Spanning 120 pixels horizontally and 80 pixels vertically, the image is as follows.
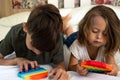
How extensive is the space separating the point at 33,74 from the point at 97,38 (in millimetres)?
310

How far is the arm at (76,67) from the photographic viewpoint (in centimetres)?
88

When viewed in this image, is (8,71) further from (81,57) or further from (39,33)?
(81,57)

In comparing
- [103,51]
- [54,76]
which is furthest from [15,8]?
[54,76]

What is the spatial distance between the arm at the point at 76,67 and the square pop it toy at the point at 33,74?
132 millimetres

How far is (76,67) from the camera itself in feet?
3.21

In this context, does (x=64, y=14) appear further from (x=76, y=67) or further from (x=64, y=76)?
(x=64, y=76)

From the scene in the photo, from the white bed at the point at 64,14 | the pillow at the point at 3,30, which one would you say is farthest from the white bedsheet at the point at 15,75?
the pillow at the point at 3,30

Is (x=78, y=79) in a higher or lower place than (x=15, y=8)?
lower

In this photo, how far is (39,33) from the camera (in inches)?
31.5

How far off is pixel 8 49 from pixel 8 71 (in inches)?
8.6

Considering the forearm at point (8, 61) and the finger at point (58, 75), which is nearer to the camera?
the finger at point (58, 75)

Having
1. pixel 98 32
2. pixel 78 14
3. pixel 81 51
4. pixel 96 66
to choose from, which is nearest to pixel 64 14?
pixel 78 14

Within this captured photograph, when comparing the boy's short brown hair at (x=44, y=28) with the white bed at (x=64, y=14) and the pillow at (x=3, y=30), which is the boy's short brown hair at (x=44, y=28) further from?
the pillow at (x=3, y=30)

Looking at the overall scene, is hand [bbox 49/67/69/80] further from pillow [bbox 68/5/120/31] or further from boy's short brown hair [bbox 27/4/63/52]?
pillow [bbox 68/5/120/31]
